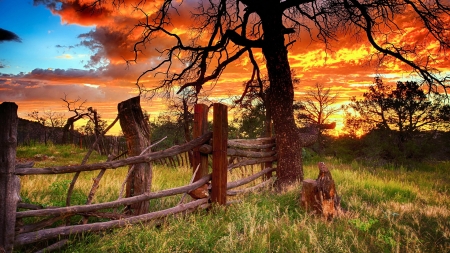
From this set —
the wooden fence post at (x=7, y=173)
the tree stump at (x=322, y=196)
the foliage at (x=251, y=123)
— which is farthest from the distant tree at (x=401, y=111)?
the wooden fence post at (x=7, y=173)

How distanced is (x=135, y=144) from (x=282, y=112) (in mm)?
4358

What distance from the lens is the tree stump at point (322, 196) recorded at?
5637 millimetres

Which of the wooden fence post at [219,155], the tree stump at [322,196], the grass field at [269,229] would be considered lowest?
the grass field at [269,229]

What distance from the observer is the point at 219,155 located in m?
5.74

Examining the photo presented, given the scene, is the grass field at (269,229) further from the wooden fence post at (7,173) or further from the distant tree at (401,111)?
the distant tree at (401,111)

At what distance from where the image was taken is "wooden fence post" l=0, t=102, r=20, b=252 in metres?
3.60

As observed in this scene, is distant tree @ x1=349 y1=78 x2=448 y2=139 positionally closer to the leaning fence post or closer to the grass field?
the grass field

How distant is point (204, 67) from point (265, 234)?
23.3ft

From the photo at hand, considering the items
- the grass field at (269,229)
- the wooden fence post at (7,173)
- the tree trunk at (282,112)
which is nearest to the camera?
the wooden fence post at (7,173)

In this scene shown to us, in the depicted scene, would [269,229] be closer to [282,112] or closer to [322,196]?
[322,196]

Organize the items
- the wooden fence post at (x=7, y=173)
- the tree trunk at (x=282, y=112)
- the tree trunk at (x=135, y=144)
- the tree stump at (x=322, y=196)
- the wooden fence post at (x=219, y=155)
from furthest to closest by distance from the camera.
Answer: the tree trunk at (x=282, y=112)
the wooden fence post at (x=219, y=155)
the tree stump at (x=322, y=196)
the tree trunk at (x=135, y=144)
the wooden fence post at (x=7, y=173)

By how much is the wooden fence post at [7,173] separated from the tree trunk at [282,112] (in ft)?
18.9

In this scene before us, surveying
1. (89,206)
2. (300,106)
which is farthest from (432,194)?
Result: (300,106)

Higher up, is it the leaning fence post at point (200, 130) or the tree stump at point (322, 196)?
the leaning fence post at point (200, 130)
